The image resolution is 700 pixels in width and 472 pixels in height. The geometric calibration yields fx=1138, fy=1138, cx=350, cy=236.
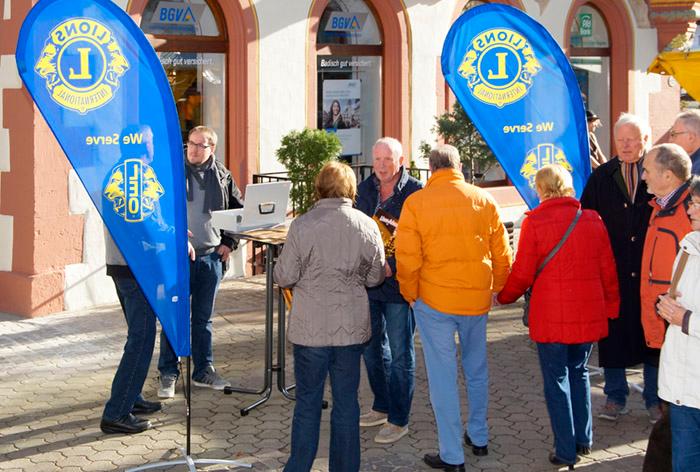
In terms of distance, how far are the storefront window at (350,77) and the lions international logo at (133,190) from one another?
788 centimetres

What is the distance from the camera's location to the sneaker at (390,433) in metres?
6.91

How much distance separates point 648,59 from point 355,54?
23.5ft

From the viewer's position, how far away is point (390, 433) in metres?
6.95

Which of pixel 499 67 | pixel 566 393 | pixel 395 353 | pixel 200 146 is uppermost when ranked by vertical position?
pixel 499 67

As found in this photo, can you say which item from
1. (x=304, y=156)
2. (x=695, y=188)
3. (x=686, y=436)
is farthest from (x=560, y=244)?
(x=304, y=156)

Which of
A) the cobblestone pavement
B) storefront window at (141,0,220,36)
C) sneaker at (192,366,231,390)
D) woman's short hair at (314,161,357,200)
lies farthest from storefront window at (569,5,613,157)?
woman's short hair at (314,161,357,200)

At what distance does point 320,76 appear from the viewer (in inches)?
543

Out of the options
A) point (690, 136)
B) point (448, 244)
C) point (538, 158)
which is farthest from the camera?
point (538, 158)

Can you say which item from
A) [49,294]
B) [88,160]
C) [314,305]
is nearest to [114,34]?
[88,160]

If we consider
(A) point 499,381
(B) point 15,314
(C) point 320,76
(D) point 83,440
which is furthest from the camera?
(C) point 320,76

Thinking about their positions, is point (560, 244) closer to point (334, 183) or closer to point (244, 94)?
point (334, 183)

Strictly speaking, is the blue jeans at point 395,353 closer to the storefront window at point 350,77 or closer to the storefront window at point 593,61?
the storefront window at point 350,77

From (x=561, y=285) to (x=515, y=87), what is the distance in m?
1.80

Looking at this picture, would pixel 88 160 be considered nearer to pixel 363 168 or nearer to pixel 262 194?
pixel 262 194
